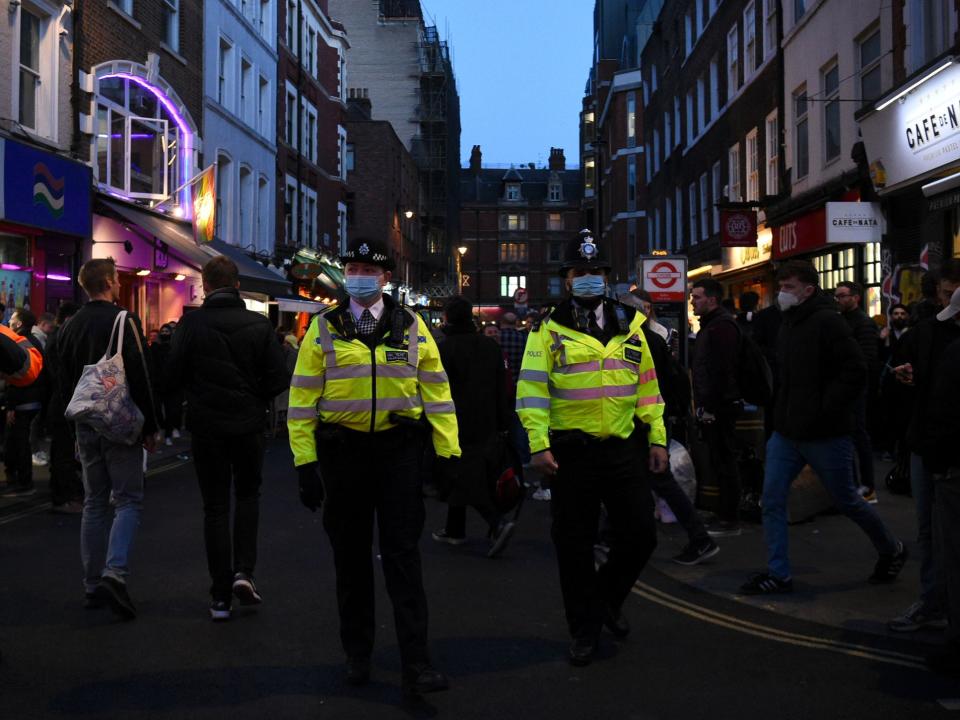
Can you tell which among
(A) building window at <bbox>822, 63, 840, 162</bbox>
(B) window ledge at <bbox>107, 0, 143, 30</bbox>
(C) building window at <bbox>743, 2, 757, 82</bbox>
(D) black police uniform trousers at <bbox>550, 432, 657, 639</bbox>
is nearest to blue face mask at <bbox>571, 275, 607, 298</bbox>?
(D) black police uniform trousers at <bbox>550, 432, 657, 639</bbox>

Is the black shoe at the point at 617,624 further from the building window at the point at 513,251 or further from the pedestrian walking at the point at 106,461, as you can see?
the building window at the point at 513,251

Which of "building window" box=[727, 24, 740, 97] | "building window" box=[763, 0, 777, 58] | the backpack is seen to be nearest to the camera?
the backpack

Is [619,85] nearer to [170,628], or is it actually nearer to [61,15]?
[61,15]

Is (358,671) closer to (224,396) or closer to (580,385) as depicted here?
(580,385)

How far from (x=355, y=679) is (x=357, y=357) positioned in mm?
1413

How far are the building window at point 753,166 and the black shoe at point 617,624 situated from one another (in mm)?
20501

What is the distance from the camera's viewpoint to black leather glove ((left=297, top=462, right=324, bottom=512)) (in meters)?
4.52

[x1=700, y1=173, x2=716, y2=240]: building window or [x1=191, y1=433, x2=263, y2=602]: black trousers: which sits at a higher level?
[x1=700, y1=173, x2=716, y2=240]: building window

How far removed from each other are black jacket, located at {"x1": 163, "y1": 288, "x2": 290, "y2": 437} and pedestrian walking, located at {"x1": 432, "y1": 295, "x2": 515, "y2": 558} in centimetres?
228

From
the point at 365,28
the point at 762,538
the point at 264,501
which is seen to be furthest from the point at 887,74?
the point at 365,28

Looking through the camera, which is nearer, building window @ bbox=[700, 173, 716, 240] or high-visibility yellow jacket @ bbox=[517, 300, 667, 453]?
high-visibility yellow jacket @ bbox=[517, 300, 667, 453]

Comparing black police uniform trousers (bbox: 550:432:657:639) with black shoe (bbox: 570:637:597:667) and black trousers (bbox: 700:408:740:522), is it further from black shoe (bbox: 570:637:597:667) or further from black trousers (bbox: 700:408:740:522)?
black trousers (bbox: 700:408:740:522)

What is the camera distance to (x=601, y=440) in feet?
16.3

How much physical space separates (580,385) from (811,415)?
5.98 ft
